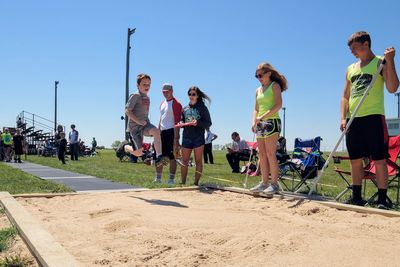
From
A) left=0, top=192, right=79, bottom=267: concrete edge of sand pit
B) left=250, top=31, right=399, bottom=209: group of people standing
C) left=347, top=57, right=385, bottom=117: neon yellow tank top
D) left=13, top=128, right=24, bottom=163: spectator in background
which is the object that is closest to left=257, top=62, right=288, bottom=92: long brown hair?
left=250, top=31, right=399, bottom=209: group of people standing

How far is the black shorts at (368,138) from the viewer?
16.5 feet

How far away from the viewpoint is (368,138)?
16.8 ft

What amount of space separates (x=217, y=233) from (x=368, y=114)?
252cm

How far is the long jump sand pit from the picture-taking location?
3025mm

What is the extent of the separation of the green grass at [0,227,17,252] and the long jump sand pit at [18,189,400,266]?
0.32 metres

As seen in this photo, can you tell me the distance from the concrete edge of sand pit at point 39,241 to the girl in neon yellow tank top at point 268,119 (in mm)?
3181

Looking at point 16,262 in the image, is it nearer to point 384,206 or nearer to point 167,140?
point 384,206

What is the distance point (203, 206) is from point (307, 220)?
1484 mm

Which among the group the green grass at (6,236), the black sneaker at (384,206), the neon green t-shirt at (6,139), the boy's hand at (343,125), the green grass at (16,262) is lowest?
the green grass at (16,262)

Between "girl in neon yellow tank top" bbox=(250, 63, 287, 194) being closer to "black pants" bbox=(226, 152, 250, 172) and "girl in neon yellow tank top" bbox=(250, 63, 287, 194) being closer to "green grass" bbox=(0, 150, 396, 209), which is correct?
"green grass" bbox=(0, 150, 396, 209)

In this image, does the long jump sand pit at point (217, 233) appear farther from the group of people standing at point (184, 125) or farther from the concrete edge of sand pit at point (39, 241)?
the group of people standing at point (184, 125)

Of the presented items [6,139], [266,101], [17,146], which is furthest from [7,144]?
[266,101]

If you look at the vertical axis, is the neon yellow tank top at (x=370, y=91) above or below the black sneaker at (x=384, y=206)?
above

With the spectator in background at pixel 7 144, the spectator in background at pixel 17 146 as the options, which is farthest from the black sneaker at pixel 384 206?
the spectator in background at pixel 7 144
